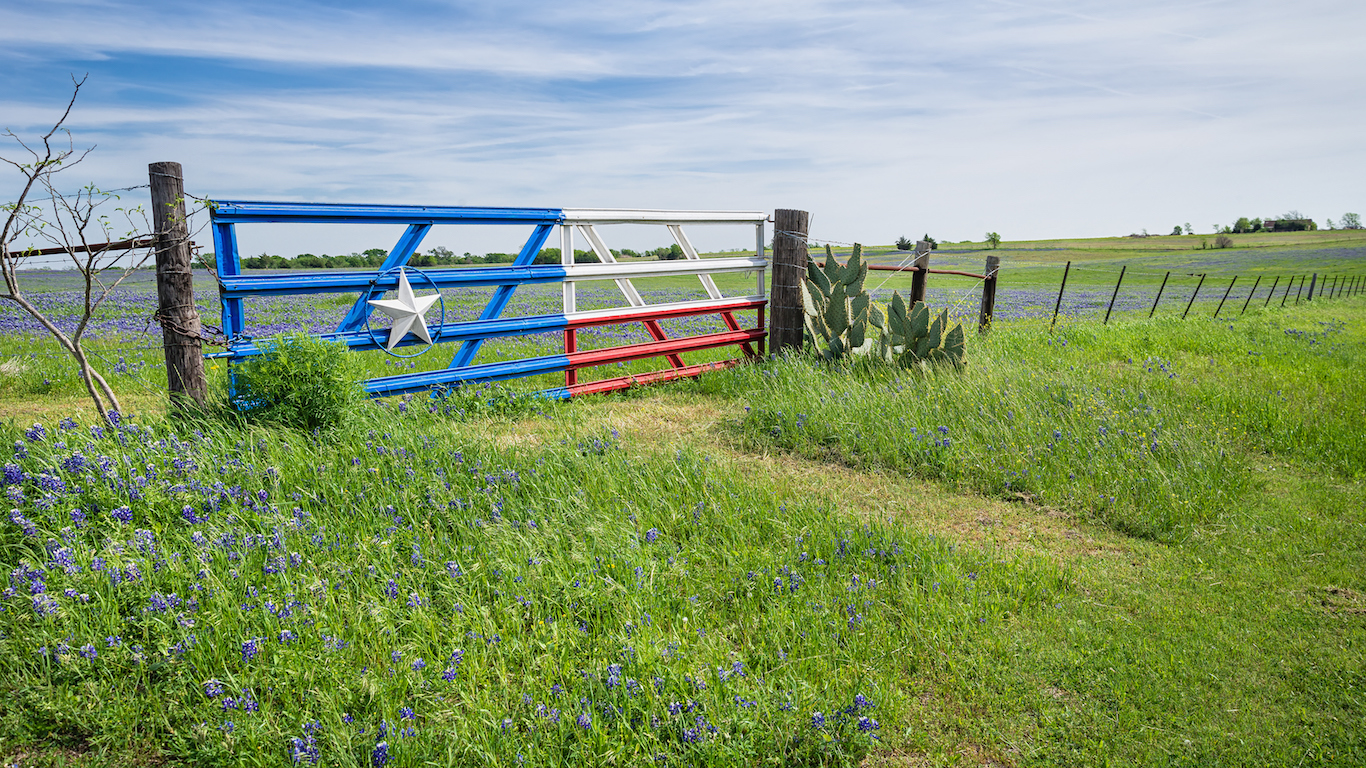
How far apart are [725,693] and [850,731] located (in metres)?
0.48

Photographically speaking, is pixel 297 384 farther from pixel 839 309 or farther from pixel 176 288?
pixel 839 309

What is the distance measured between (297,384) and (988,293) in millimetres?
10026

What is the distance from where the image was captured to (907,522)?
4.73m

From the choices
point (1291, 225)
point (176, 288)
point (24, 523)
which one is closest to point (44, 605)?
point (24, 523)

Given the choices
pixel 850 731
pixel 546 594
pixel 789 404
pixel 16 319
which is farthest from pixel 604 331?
pixel 16 319

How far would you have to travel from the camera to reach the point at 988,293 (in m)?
11.4

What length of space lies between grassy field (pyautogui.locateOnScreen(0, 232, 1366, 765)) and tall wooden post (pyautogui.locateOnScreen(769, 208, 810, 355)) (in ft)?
9.23

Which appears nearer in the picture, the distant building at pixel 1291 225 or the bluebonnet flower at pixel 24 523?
the bluebonnet flower at pixel 24 523

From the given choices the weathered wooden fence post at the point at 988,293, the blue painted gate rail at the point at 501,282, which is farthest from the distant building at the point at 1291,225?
the blue painted gate rail at the point at 501,282

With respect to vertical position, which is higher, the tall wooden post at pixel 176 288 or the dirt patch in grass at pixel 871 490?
the tall wooden post at pixel 176 288

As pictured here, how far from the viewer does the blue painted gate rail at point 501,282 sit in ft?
18.0

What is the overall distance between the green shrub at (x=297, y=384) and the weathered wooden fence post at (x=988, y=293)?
366 inches

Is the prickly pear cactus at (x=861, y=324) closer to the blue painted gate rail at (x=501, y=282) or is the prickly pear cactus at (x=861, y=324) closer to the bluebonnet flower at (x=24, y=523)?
the blue painted gate rail at (x=501, y=282)

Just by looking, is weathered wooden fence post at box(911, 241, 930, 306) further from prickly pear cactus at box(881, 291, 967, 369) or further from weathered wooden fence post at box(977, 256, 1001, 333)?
weathered wooden fence post at box(977, 256, 1001, 333)
